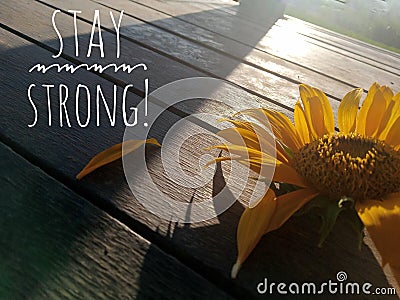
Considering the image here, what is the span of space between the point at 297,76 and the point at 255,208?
0.76 m

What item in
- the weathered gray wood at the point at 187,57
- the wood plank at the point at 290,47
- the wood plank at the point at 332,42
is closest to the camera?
the weathered gray wood at the point at 187,57

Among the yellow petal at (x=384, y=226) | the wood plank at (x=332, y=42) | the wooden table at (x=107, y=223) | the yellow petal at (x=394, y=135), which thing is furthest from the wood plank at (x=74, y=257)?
the wood plank at (x=332, y=42)

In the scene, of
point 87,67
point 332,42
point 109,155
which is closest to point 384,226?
point 109,155

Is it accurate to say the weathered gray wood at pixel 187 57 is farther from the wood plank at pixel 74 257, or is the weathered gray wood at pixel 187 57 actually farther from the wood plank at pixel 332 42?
the wood plank at pixel 332 42

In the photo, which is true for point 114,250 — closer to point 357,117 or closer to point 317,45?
point 357,117

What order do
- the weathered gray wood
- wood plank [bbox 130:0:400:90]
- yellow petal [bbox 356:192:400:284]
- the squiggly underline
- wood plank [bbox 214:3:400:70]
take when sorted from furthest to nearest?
wood plank [bbox 214:3:400:70], wood plank [bbox 130:0:400:90], the weathered gray wood, the squiggly underline, yellow petal [bbox 356:192:400:284]

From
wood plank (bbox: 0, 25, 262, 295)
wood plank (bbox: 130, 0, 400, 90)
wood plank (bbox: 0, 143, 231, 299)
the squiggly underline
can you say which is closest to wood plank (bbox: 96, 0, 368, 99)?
wood plank (bbox: 130, 0, 400, 90)

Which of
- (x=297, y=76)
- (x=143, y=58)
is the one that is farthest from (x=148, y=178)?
(x=297, y=76)

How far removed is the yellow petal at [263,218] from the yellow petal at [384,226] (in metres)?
0.04

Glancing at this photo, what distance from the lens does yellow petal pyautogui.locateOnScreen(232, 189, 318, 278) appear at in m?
0.34

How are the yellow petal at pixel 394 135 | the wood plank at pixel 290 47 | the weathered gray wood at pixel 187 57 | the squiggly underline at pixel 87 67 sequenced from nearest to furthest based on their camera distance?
the yellow petal at pixel 394 135 < the squiggly underline at pixel 87 67 < the weathered gray wood at pixel 187 57 < the wood plank at pixel 290 47

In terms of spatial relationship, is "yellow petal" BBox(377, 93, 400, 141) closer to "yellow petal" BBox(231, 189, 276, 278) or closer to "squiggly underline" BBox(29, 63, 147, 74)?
"yellow petal" BBox(231, 189, 276, 278)

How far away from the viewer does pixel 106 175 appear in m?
0.46

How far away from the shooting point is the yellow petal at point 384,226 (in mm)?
318
